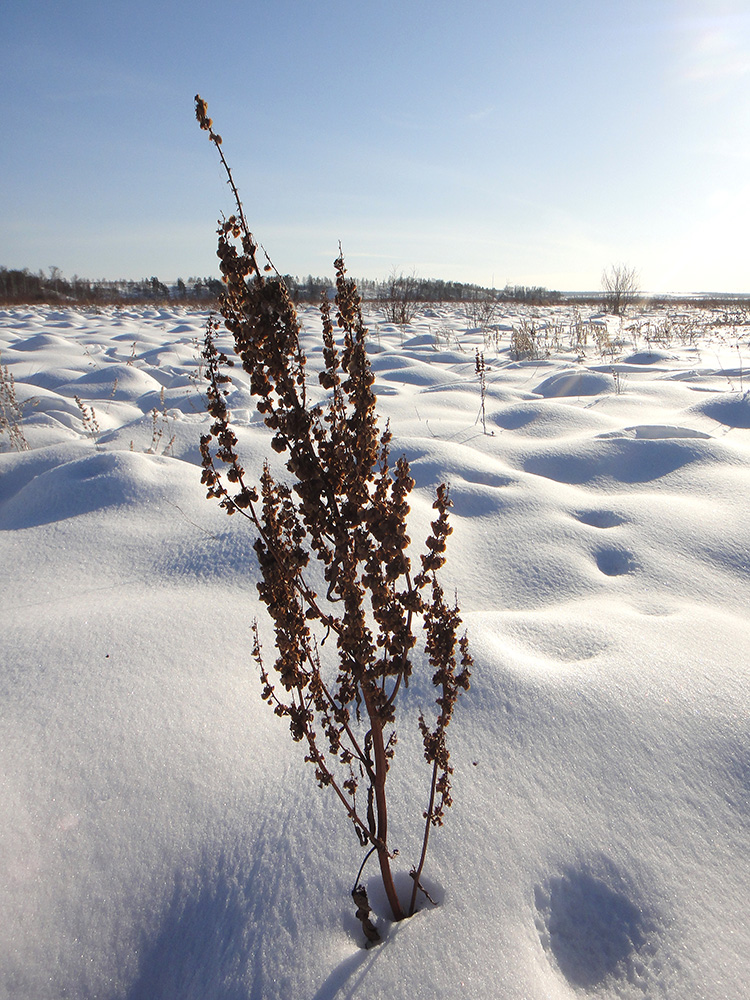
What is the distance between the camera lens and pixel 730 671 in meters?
1.39

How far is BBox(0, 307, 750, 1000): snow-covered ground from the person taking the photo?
900 millimetres

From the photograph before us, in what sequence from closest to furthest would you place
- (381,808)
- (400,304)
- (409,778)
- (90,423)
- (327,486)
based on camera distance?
(327,486)
(381,808)
(409,778)
(90,423)
(400,304)

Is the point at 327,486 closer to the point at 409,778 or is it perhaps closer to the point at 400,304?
the point at 409,778

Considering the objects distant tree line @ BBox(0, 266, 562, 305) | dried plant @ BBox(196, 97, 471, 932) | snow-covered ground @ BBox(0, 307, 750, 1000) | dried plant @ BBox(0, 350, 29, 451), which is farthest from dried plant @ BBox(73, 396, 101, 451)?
distant tree line @ BBox(0, 266, 562, 305)

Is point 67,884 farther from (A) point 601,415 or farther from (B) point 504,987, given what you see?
(A) point 601,415

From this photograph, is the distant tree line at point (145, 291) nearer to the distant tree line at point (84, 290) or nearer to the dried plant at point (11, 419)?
the distant tree line at point (84, 290)

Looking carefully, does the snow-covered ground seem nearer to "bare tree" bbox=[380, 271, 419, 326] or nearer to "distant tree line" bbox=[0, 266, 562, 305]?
"bare tree" bbox=[380, 271, 419, 326]

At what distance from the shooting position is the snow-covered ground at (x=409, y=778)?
900 mm

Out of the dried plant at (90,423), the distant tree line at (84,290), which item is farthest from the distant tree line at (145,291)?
the dried plant at (90,423)

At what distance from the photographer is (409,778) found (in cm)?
118

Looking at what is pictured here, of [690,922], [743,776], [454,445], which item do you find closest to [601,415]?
[454,445]

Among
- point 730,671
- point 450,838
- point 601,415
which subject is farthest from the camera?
point 601,415

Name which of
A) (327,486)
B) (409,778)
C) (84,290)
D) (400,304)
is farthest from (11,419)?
(84,290)

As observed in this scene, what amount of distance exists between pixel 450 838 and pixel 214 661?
2.64 ft
